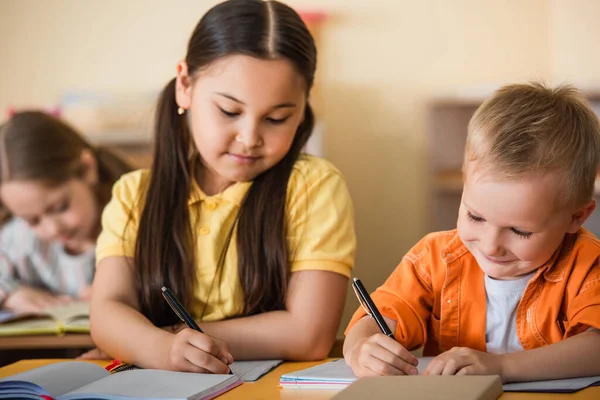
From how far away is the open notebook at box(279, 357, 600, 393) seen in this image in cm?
92

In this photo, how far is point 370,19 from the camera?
3420 millimetres

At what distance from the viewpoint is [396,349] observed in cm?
99

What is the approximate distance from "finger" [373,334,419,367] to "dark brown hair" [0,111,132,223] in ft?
4.76

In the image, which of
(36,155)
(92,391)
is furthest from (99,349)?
(36,155)

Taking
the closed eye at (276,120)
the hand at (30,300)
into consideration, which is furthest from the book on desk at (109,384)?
the hand at (30,300)

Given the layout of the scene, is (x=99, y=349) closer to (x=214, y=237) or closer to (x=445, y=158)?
(x=214, y=237)

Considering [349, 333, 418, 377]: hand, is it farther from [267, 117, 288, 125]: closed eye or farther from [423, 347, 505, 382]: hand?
[267, 117, 288, 125]: closed eye

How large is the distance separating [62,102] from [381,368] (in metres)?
2.71

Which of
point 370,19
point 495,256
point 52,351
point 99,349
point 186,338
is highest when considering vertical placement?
point 370,19

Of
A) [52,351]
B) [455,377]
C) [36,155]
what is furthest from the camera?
[36,155]

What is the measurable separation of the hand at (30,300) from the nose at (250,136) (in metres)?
0.95

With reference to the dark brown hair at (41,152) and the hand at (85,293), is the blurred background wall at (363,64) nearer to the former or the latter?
the dark brown hair at (41,152)

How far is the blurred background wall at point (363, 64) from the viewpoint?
3377mm

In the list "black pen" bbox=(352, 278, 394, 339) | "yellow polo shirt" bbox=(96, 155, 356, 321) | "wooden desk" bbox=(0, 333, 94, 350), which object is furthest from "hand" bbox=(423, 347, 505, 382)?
"wooden desk" bbox=(0, 333, 94, 350)
